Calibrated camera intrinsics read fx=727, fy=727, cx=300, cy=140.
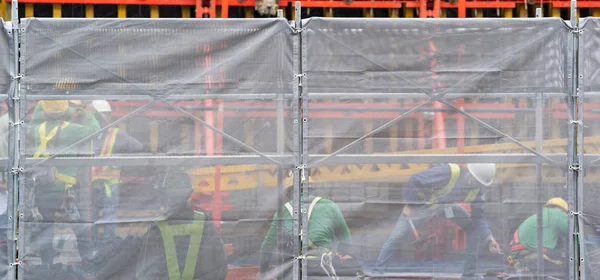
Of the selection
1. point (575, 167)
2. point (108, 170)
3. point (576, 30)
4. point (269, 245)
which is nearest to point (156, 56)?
point (108, 170)

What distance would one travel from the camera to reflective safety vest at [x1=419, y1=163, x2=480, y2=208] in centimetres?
560

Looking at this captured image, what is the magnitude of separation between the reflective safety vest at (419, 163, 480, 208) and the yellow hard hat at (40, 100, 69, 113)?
281 cm

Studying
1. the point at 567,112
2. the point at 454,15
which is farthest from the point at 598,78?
the point at 454,15

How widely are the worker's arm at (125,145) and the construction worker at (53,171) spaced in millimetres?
188

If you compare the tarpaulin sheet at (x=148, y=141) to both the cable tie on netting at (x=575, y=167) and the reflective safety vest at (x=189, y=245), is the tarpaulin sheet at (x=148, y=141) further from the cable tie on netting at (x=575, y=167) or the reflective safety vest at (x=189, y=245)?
the cable tie on netting at (x=575, y=167)

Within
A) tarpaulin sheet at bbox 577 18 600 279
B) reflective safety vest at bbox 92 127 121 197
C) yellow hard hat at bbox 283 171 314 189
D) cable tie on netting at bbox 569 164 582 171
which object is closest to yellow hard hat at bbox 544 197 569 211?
tarpaulin sheet at bbox 577 18 600 279

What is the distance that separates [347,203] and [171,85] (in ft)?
5.33

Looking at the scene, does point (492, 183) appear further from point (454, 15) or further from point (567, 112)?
point (454, 15)

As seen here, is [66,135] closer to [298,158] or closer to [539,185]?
[298,158]

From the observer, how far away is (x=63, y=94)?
5520 millimetres

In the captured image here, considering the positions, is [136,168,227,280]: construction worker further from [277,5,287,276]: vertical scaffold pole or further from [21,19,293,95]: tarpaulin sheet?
[21,19,293,95]: tarpaulin sheet

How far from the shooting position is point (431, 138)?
559cm

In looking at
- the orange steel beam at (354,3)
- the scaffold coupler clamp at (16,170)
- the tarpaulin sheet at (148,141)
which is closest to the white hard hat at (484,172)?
the tarpaulin sheet at (148,141)

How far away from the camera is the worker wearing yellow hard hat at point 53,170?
5543 millimetres
